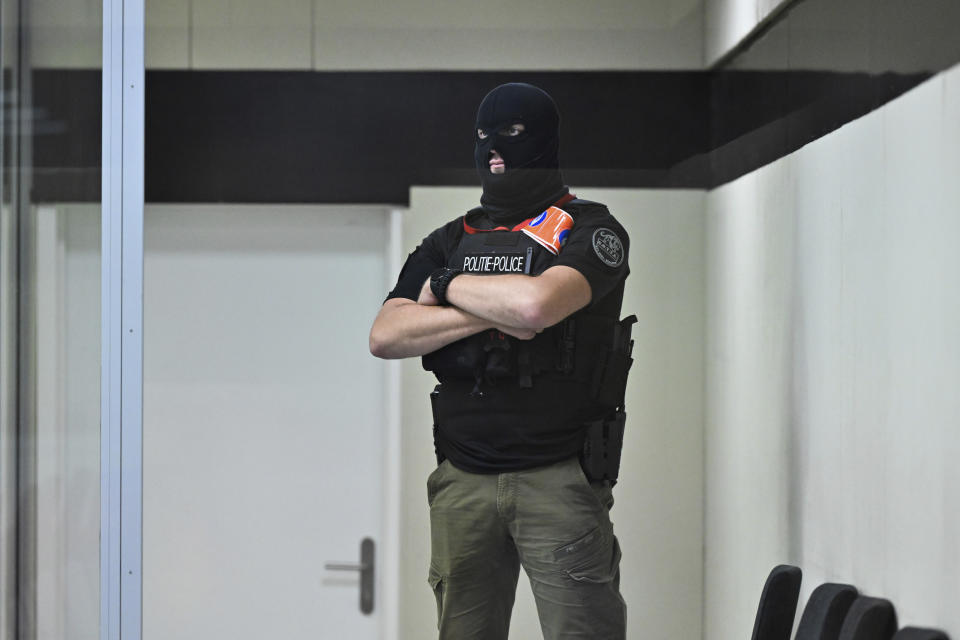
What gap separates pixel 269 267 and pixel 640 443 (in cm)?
75

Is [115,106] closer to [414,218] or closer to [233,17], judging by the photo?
[233,17]

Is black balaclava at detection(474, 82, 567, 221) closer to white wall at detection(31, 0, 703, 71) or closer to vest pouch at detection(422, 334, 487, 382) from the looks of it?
white wall at detection(31, 0, 703, 71)

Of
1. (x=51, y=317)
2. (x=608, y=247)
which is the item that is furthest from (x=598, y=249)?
(x=51, y=317)

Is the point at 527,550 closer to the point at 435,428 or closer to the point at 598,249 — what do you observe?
the point at 435,428

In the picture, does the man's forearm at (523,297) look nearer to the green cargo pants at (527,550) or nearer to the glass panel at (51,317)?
the green cargo pants at (527,550)

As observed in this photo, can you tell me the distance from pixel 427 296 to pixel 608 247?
325mm

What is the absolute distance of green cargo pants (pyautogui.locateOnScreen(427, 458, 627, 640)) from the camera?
159cm

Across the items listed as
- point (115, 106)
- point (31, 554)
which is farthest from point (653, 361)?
point (31, 554)

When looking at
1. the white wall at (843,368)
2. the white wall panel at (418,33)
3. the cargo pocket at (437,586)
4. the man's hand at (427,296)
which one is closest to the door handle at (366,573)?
the cargo pocket at (437,586)

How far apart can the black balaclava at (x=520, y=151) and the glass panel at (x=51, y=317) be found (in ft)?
2.55

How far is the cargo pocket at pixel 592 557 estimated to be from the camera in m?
1.60

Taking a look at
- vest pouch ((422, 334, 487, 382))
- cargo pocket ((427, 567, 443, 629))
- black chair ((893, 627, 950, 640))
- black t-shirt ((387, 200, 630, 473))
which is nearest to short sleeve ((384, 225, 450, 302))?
black t-shirt ((387, 200, 630, 473))

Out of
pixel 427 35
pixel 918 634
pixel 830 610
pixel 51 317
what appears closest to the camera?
pixel 918 634

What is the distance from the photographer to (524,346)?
1561 millimetres
